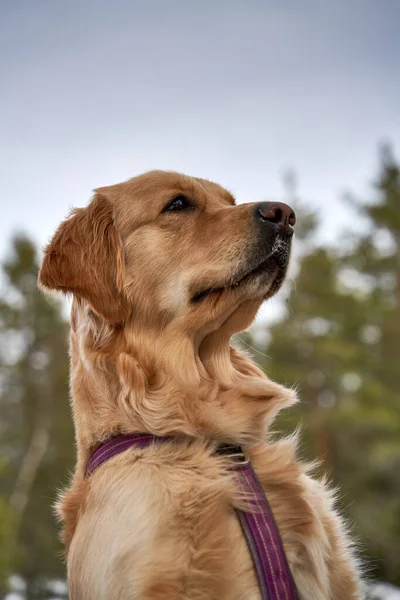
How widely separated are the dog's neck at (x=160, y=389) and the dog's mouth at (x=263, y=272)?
0.97 ft

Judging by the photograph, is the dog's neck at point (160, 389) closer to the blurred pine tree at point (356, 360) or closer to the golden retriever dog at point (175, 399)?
the golden retriever dog at point (175, 399)

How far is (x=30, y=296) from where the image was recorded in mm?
24172

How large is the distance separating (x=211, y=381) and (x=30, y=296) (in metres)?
21.5

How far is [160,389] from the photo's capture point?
352 centimetres

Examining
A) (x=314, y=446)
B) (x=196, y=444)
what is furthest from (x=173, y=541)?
(x=314, y=446)

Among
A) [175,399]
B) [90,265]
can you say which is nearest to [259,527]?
[175,399]

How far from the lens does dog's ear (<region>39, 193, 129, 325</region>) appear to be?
3607 millimetres

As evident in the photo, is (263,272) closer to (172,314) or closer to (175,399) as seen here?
(172,314)

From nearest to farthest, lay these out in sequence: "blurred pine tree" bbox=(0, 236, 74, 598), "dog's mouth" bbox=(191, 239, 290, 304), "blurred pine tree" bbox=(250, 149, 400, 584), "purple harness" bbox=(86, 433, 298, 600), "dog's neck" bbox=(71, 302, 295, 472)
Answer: "purple harness" bbox=(86, 433, 298, 600) < "dog's neck" bbox=(71, 302, 295, 472) < "dog's mouth" bbox=(191, 239, 290, 304) < "blurred pine tree" bbox=(250, 149, 400, 584) < "blurred pine tree" bbox=(0, 236, 74, 598)

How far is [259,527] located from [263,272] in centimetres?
135

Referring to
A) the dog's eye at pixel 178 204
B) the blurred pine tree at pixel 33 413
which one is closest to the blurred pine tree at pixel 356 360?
the blurred pine tree at pixel 33 413

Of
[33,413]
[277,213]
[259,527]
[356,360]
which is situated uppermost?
[277,213]

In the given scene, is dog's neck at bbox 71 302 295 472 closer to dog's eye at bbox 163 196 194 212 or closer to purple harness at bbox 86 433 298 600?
purple harness at bbox 86 433 298 600

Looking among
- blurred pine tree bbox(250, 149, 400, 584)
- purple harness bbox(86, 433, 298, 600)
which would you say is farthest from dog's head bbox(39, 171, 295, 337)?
blurred pine tree bbox(250, 149, 400, 584)
